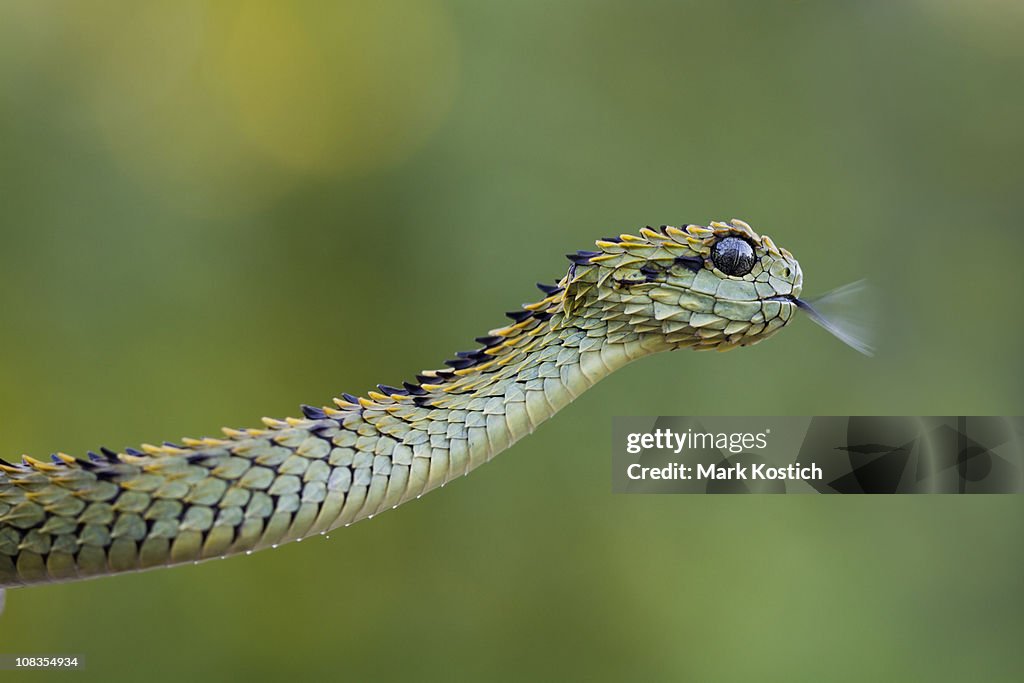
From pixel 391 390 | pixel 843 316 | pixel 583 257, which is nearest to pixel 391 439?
pixel 391 390

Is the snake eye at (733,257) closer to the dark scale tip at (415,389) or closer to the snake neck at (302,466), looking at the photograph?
the snake neck at (302,466)

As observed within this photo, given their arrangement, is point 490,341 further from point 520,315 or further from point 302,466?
point 302,466

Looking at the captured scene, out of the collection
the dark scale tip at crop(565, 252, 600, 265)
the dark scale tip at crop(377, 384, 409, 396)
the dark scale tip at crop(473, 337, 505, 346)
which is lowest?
the dark scale tip at crop(377, 384, 409, 396)

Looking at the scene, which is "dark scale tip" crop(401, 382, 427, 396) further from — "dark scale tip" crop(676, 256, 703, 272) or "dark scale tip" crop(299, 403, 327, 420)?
"dark scale tip" crop(676, 256, 703, 272)

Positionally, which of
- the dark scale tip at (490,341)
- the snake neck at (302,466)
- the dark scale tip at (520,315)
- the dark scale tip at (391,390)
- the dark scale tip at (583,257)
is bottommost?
the snake neck at (302,466)

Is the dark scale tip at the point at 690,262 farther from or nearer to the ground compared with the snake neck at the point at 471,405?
farther from the ground

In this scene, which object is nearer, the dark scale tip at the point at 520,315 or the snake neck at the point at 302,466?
the snake neck at the point at 302,466

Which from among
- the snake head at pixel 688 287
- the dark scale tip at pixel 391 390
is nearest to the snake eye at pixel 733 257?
the snake head at pixel 688 287

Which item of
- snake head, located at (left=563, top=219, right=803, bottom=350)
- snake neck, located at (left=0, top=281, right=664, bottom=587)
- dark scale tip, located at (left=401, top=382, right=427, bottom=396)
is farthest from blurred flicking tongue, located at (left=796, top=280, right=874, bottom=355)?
dark scale tip, located at (left=401, top=382, right=427, bottom=396)
